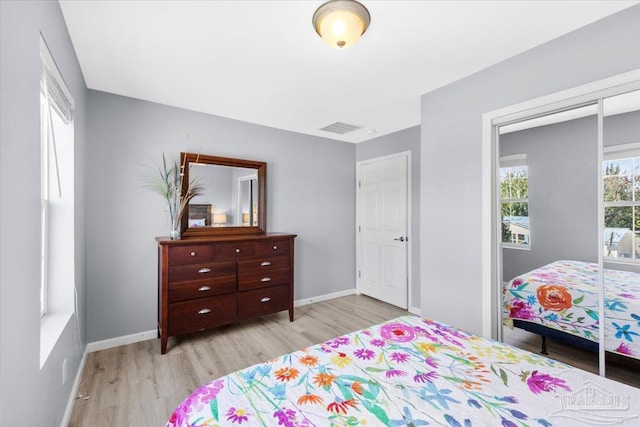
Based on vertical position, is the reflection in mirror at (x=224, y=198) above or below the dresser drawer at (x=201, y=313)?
above

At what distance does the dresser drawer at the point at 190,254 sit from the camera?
270cm

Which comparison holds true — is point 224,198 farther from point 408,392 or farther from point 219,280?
point 408,392

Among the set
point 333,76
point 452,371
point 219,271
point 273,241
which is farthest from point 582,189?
point 219,271

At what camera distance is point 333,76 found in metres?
2.48

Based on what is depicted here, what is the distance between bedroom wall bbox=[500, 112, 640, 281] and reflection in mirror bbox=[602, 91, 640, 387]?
0.01 metres

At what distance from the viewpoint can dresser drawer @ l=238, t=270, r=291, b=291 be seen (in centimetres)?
313

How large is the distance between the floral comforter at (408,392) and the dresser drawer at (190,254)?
68.7 inches

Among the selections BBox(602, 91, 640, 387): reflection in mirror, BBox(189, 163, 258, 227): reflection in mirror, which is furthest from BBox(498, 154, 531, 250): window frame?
BBox(189, 163, 258, 227): reflection in mirror

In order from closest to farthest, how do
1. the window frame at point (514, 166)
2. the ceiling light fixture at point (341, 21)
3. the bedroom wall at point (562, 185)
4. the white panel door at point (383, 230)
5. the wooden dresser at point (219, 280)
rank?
the ceiling light fixture at point (341, 21) < the bedroom wall at point (562, 185) < the window frame at point (514, 166) < the wooden dresser at point (219, 280) < the white panel door at point (383, 230)

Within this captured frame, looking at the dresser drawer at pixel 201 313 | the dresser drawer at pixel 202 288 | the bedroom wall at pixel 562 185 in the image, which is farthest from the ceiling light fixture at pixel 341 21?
the dresser drawer at pixel 201 313

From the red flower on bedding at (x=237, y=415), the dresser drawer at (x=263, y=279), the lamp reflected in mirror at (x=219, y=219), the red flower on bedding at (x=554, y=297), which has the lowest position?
the dresser drawer at (x=263, y=279)

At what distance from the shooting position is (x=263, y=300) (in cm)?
326

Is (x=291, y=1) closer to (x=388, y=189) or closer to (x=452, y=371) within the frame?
(x=452, y=371)

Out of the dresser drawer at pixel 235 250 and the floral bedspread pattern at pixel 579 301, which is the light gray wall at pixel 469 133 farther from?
the dresser drawer at pixel 235 250
